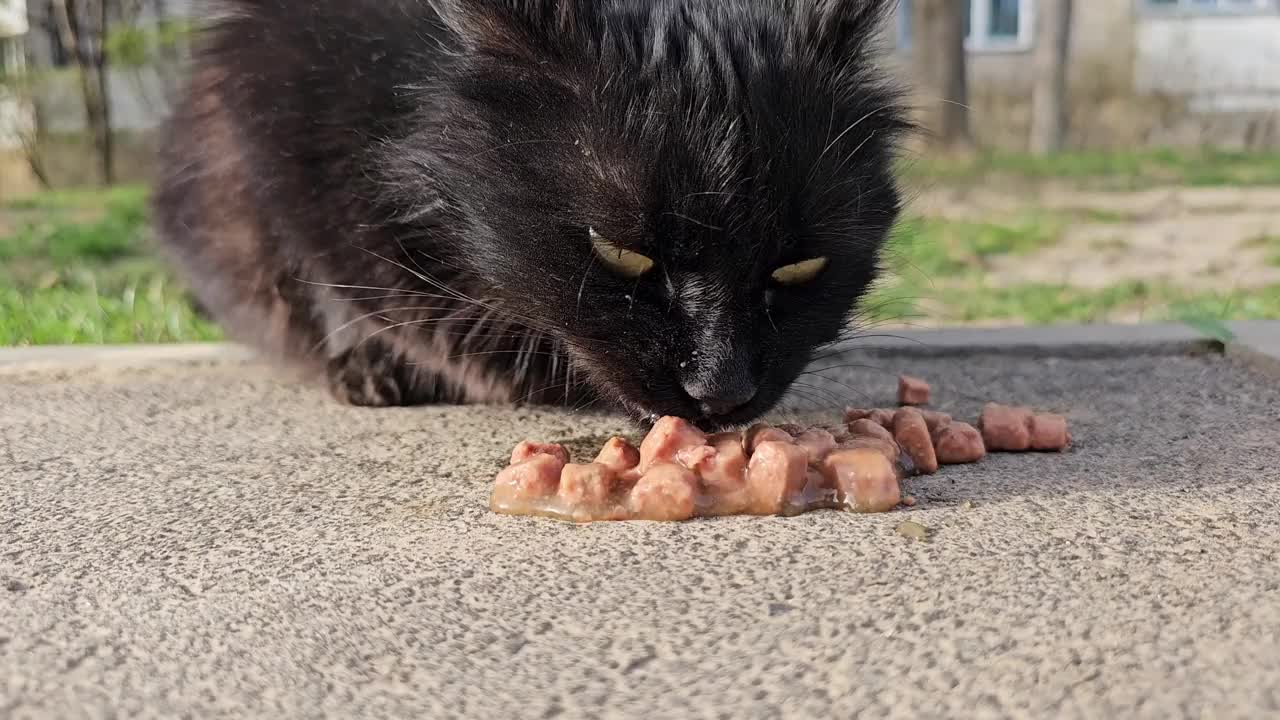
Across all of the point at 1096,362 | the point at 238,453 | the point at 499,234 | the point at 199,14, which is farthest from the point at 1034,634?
the point at 199,14

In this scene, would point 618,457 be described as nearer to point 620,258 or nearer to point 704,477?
point 704,477

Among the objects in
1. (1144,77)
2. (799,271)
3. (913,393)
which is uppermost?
(799,271)

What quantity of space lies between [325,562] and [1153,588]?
97cm

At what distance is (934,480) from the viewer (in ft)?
5.54

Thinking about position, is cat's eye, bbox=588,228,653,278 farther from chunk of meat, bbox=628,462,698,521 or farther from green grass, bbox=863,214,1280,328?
green grass, bbox=863,214,1280,328

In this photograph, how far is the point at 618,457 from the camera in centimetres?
161

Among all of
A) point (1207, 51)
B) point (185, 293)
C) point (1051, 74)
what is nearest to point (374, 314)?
point (185, 293)

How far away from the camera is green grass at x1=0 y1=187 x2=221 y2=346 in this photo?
3.30 m

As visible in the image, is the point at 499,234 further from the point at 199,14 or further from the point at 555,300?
the point at 199,14

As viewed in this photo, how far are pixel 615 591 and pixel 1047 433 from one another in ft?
3.00

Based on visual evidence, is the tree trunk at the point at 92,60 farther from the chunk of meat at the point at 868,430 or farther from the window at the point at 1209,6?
the window at the point at 1209,6

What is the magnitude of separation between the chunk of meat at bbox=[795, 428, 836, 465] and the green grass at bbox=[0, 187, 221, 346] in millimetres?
2200

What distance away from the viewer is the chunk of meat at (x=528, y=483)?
1556 millimetres

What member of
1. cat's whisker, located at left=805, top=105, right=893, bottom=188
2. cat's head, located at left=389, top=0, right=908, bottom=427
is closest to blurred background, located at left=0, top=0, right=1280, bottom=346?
cat's whisker, located at left=805, top=105, right=893, bottom=188
